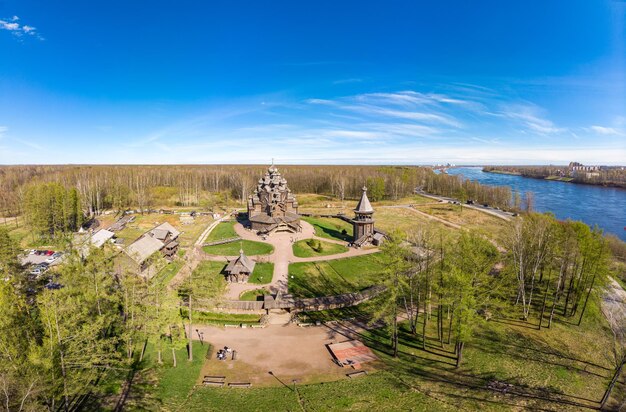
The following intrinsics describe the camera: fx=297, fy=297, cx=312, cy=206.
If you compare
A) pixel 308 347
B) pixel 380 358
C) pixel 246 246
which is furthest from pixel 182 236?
pixel 380 358

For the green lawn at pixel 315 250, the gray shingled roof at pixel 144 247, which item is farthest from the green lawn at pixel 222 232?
the green lawn at pixel 315 250

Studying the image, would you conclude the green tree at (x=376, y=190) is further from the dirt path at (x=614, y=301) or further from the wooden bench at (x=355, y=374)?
the wooden bench at (x=355, y=374)

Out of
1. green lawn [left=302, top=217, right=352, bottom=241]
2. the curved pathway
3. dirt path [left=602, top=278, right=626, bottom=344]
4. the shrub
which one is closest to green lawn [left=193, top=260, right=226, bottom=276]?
the curved pathway

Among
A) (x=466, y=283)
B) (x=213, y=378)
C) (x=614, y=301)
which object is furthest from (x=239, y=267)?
(x=614, y=301)

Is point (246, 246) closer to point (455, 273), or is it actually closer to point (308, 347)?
point (308, 347)

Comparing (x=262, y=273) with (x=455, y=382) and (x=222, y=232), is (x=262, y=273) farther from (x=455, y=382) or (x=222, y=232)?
(x=455, y=382)
